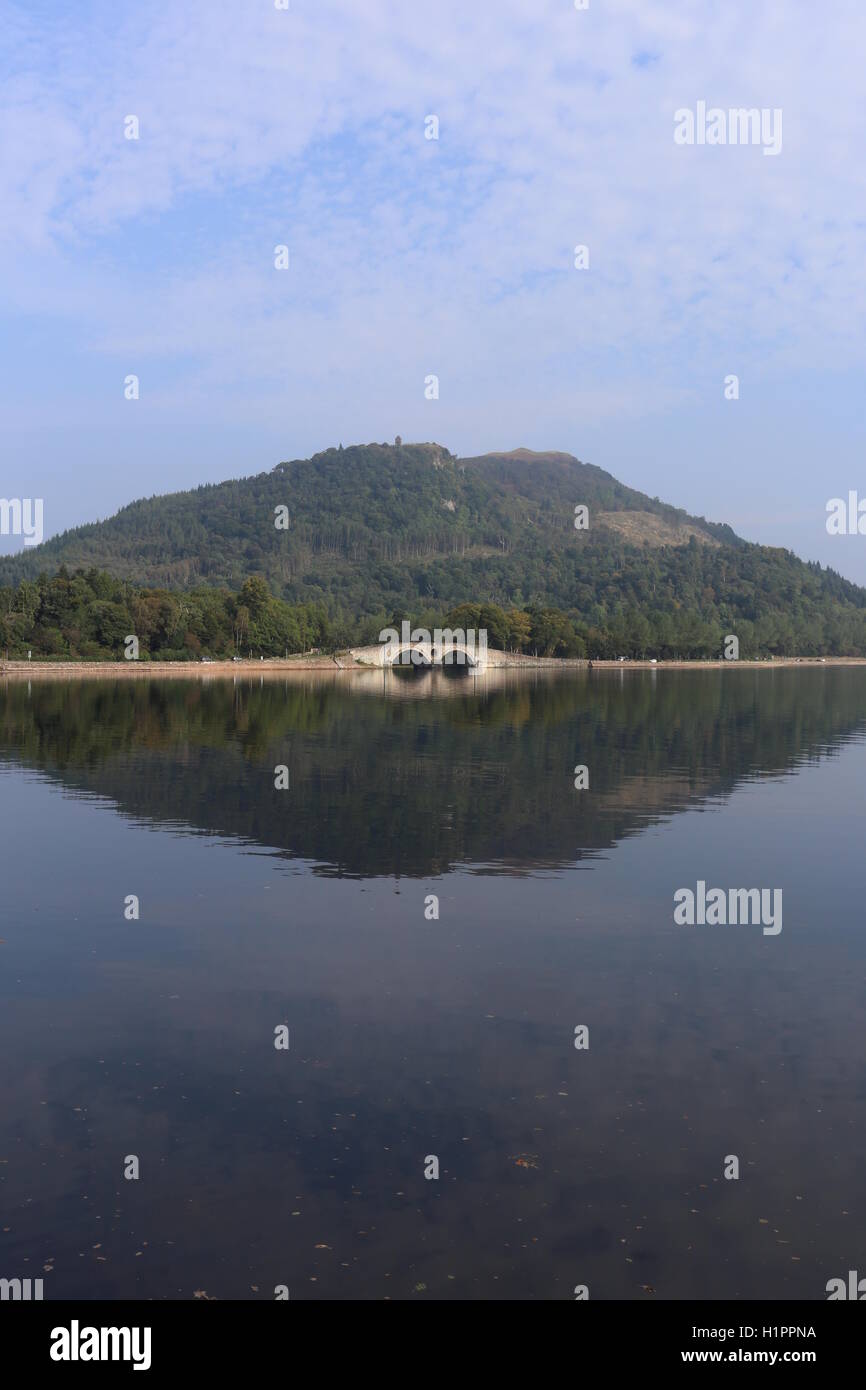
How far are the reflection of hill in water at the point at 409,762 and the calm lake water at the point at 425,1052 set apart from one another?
36cm

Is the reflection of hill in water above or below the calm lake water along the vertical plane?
above

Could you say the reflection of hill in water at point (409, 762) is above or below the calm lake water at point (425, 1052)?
above

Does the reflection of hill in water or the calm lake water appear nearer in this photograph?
the calm lake water

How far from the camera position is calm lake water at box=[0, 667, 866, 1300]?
1112cm

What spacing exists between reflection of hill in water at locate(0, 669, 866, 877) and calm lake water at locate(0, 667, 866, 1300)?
36 cm

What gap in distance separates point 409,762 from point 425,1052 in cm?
3379

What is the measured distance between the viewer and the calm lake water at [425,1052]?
11117mm

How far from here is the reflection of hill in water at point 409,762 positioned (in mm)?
32625

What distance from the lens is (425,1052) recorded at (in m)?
15.8

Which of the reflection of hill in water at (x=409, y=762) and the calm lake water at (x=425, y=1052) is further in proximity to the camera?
the reflection of hill in water at (x=409, y=762)

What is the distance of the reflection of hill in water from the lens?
3262cm
